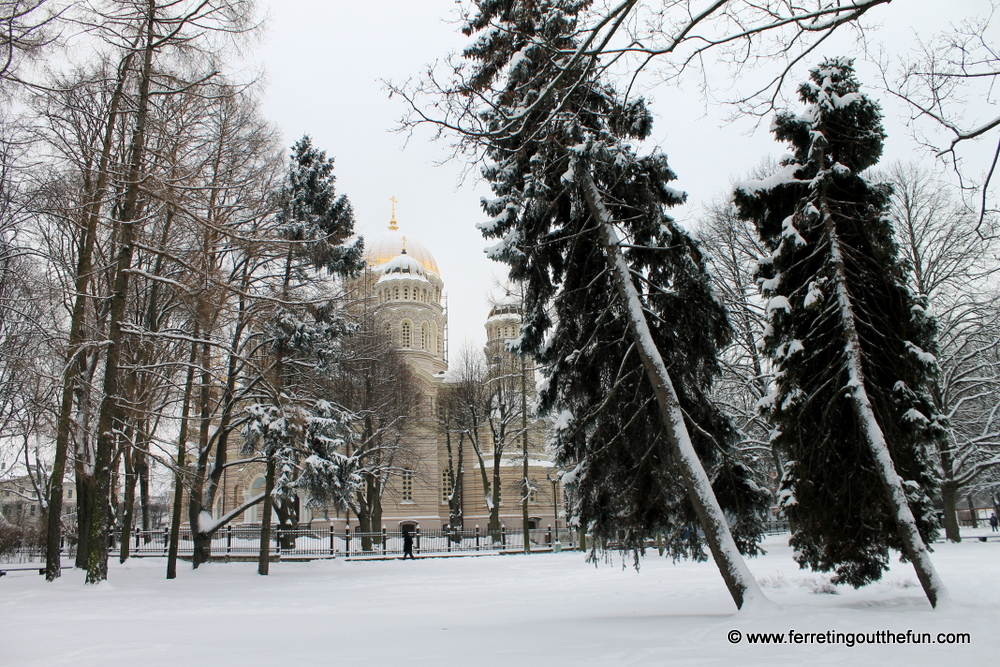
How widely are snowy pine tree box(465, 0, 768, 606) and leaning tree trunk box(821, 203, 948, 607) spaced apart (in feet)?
5.08

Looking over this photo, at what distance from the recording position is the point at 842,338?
8.82 m

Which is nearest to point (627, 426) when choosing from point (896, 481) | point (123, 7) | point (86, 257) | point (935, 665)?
point (896, 481)

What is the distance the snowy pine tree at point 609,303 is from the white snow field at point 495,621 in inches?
60.8

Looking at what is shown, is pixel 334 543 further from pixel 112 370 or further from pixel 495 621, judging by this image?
pixel 495 621

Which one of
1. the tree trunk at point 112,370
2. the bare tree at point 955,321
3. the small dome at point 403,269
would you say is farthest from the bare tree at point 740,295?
the small dome at point 403,269

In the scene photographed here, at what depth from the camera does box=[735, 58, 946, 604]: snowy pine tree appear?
8844mm

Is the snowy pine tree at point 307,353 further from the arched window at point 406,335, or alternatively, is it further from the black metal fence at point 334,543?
the arched window at point 406,335

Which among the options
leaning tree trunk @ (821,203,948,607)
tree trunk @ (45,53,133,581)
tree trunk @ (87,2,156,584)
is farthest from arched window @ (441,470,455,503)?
leaning tree trunk @ (821,203,948,607)

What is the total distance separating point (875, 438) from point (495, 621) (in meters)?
5.16

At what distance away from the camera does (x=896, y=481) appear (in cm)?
815

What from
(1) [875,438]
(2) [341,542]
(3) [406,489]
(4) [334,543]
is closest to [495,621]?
(1) [875,438]

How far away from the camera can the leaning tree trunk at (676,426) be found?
26.0 ft

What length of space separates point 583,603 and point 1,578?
519 inches

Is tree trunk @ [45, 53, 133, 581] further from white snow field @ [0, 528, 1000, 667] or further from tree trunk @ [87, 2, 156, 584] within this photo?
white snow field @ [0, 528, 1000, 667]
